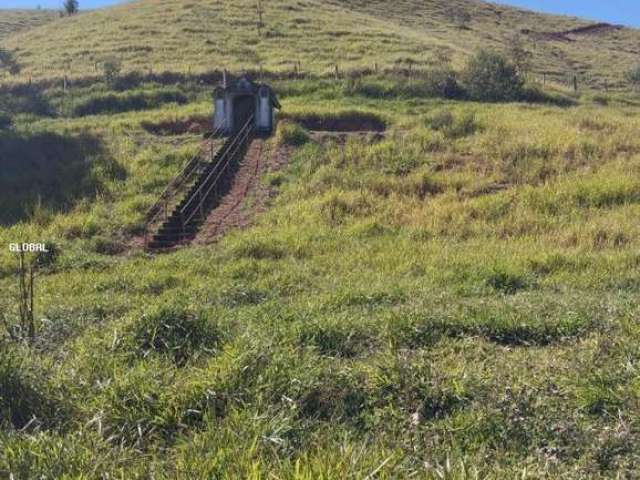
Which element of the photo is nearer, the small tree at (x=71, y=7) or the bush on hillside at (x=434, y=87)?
the bush on hillside at (x=434, y=87)

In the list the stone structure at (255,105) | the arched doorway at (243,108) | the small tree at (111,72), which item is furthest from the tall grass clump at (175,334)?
the small tree at (111,72)

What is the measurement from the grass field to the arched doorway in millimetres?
1642

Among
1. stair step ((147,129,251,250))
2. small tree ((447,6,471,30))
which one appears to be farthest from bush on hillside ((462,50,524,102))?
small tree ((447,6,471,30))

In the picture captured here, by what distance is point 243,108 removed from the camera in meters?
24.3

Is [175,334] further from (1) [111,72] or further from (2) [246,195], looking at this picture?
(1) [111,72]

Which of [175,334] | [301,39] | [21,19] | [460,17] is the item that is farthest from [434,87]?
[21,19]

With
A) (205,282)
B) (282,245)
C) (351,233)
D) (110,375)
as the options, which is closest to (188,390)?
(110,375)

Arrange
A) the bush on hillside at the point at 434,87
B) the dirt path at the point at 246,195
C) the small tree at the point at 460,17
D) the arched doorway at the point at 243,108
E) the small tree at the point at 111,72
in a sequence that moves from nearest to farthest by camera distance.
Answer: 1. the dirt path at the point at 246,195
2. the arched doorway at the point at 243,108
3. the bush on hillside at the point at 434,87
4. the small tree at the point at 111,72
5. the small tree at the point at 460,17

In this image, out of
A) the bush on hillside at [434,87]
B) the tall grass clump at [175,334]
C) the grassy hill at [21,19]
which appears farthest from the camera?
the grassy hill at [21,19]

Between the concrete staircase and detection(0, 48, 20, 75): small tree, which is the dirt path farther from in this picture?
detection(0, 48, 20, 75): small tree

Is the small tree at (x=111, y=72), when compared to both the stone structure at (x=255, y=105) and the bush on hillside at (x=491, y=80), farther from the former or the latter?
the bush on hillside at (x=491, y=80)

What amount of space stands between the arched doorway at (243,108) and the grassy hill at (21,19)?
44.0 metres

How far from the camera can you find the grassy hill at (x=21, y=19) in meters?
61.4

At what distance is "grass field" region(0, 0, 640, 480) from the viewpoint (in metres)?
4.35
